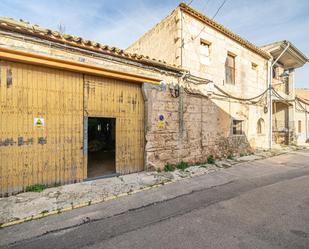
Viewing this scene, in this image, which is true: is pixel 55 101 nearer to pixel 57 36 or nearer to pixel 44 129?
pixel 44 129

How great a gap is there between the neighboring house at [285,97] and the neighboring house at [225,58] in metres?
0.19

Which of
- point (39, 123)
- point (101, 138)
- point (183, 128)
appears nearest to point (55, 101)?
point (39, 123)

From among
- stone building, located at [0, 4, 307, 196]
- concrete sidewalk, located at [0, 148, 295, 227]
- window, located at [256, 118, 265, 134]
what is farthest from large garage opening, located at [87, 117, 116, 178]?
window, located at [256, 118, 265, 134]

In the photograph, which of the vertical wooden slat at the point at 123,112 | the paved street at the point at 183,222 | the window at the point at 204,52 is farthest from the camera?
the window at the point at 204,52

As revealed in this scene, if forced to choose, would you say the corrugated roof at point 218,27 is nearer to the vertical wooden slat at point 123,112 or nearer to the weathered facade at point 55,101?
the weathered facade at point 55,101

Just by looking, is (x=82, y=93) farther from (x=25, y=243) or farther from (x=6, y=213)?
(x=25, y=243)

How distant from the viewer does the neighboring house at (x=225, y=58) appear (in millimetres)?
7168

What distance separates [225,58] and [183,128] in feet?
16.1

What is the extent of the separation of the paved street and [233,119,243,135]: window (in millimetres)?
5195

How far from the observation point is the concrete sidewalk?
3.18 metres

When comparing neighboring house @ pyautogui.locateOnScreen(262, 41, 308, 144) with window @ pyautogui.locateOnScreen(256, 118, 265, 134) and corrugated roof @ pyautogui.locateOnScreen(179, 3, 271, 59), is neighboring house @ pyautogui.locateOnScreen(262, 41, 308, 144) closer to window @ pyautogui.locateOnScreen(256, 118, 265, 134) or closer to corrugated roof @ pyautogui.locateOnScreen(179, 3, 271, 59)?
window @ pyautogui.locateOnScreen(256, 118, 265, 134)

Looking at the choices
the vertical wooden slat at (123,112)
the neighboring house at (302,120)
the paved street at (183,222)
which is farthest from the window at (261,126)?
the vertical wooden slat at (123,112)

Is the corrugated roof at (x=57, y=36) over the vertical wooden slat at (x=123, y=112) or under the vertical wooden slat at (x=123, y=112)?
over

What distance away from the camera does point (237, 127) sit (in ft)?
31.6
